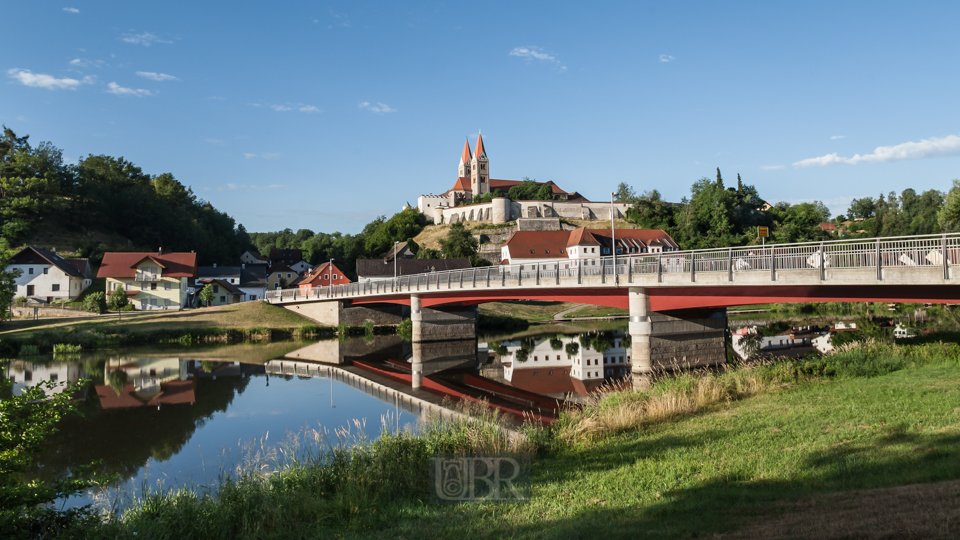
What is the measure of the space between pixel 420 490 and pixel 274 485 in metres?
2.40

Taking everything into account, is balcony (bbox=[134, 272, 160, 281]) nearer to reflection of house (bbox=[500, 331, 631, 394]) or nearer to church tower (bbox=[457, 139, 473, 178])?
reflection of house (bbox=[500, 331, 631, 394])

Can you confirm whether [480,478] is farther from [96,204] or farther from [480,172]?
[480,172]

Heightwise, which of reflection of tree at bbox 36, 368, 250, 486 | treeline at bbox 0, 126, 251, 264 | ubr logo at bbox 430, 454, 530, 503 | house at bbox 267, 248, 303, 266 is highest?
treeline at bbox 0, 126, 251, 264

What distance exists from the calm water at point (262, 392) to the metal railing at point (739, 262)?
4478 mm

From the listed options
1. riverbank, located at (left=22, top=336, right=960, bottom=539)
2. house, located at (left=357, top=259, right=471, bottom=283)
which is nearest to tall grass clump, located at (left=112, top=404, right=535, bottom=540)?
riverbank, located at (left=22, top=336, right=960, bottom=539)

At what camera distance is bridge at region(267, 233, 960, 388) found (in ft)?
53.5

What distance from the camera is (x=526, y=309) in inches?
2392

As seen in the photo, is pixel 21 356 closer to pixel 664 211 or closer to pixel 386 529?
pixel 386 529

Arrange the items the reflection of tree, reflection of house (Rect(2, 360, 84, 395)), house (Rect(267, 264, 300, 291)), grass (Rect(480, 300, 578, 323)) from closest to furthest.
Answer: the reflection of tree < reflection of house (Rect(2, 360, 84, 395)) < grass (Rect(480, 300, 578, 323)) < house (Rect(267, 264, 300, 291))

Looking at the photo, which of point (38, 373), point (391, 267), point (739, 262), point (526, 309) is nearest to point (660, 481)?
point (739, 262)

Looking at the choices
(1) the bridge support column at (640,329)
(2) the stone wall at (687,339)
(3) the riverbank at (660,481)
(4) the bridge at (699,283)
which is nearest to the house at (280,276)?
(4) the bridge at (699,283)

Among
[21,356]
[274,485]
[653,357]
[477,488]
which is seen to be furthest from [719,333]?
[21,356]

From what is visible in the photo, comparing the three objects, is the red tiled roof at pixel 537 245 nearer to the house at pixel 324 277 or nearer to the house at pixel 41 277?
the house at pixel 324 277

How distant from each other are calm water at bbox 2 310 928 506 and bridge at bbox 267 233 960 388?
2.82 m
